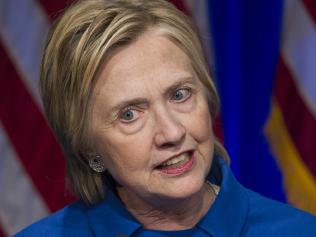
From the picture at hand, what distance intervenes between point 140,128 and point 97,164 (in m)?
0.23

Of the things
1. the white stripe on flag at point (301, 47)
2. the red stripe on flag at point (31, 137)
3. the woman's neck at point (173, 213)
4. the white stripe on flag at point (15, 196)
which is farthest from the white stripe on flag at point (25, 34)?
the woman's neck at point (173, 213)

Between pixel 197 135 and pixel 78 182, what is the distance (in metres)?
0.36

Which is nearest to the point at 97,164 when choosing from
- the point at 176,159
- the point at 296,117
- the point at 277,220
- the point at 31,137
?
the point at 176,159

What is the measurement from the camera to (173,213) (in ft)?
5.60

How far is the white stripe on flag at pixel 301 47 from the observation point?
98.3 inches

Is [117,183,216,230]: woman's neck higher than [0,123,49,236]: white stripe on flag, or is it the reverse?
[117,183,216,230]: woman's neck

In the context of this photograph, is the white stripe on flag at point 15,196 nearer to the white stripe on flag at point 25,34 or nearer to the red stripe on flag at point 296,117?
the white stripe on flag at point 25,34

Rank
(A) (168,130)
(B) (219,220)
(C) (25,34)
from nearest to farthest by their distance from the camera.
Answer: (A) (168,130), (B) (219,220), (C) (25,34)

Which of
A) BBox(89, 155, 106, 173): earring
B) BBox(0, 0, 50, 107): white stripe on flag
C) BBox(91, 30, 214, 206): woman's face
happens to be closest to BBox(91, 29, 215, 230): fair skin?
BBox(91, 30, 214, 206): woman's face

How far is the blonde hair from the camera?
1.59 meters

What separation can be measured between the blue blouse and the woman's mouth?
0.17 meters

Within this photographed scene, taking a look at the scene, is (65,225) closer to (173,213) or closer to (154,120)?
(173,213)

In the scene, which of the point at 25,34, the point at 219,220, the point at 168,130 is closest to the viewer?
the point at 168,130

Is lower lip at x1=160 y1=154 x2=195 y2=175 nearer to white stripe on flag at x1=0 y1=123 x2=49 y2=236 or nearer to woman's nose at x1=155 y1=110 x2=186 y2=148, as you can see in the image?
woman's nose at x1=155 y1=110 x2=186 y2=148
